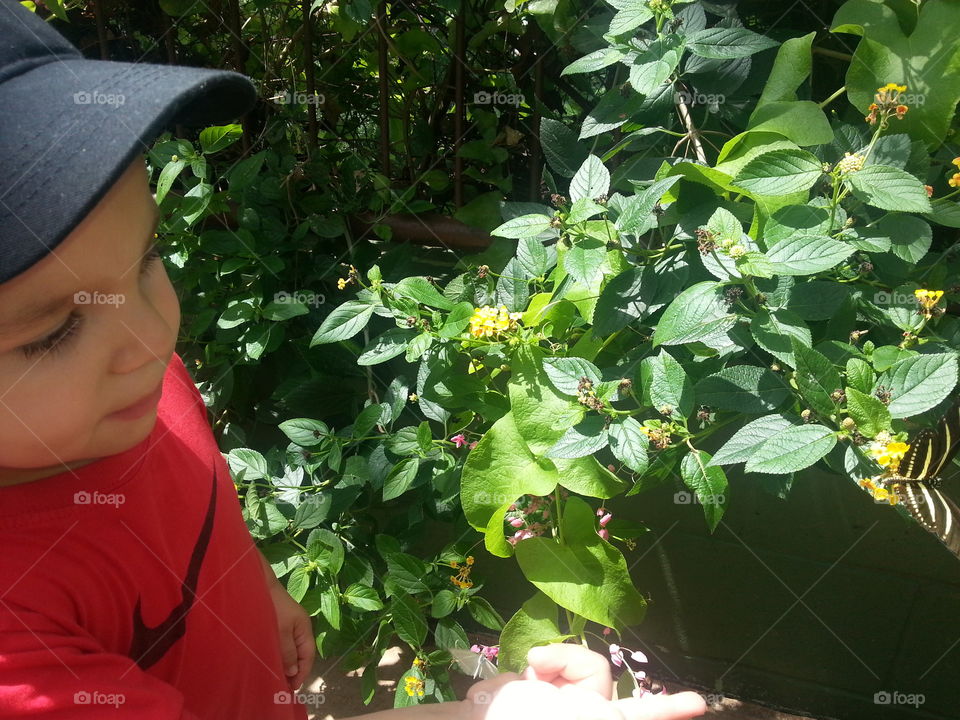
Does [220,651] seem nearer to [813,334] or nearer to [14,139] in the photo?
[14,139]

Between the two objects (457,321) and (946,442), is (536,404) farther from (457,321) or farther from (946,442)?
(946,442)

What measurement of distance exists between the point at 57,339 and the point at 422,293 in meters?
0.68

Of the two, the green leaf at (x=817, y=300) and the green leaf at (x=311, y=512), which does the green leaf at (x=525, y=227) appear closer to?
the green leaf at (x=817, y=300)

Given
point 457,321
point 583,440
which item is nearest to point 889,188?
point 583,440

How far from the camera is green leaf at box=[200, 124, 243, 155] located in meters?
1.54

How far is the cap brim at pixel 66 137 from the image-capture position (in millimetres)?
604

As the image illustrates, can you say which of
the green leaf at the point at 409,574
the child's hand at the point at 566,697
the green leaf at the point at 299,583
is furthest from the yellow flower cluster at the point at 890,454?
the green leaf at the point at 299,583

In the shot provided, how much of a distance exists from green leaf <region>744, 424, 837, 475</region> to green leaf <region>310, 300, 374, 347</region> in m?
0.69

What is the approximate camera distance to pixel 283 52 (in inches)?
70.4

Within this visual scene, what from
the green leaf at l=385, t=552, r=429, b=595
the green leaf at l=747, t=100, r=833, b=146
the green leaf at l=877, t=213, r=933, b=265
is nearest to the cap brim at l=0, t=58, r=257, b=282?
the green leaf at l=747, t=100, r=833, b=146

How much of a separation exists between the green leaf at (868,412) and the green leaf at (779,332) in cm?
8

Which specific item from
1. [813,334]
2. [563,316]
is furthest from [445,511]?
[813,334]

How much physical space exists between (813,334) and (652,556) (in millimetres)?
933

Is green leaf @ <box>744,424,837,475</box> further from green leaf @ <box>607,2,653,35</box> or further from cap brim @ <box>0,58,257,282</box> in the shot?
cap brim @ <box>0,58,257,282</box>
